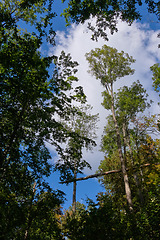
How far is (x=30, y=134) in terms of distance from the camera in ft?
27.3

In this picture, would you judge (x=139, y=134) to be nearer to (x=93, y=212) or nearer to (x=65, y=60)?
(x=65, y=60)

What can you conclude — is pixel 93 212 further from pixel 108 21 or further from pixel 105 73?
pixel 105 73

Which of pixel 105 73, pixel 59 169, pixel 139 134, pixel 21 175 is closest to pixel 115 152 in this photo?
pixel 139 134

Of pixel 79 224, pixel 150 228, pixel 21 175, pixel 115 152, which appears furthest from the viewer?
pixel 115 152

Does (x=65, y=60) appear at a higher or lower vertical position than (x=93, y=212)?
higher

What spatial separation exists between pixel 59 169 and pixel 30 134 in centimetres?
236

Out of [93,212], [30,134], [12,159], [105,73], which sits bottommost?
[93,212]

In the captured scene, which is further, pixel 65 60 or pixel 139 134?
pixel 139 134

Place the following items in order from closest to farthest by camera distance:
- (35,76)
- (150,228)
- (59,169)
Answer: (150,228), (35,76), (59,169)

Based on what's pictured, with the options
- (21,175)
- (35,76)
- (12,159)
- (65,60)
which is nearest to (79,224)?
(21,175)

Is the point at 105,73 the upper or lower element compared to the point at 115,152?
upper

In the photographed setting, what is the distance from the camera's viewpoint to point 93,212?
5.55m

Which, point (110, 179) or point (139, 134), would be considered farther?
point (110, 179)

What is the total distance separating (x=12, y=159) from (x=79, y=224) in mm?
3813
